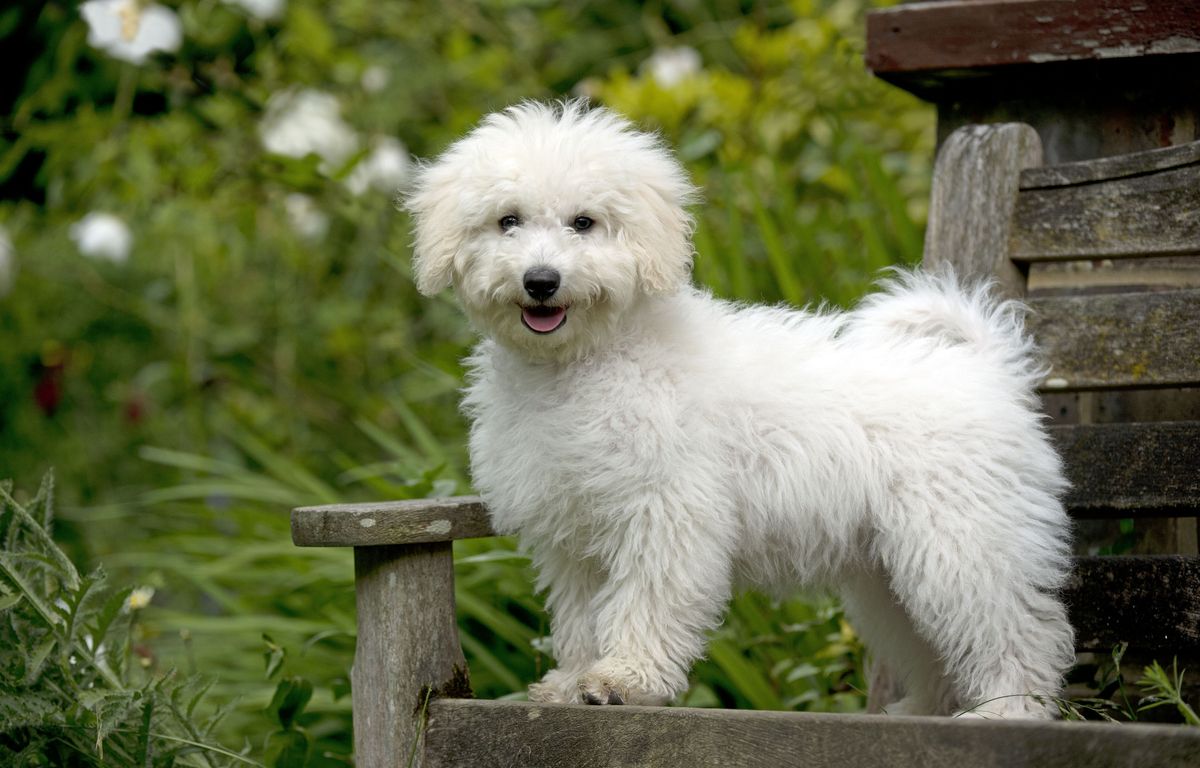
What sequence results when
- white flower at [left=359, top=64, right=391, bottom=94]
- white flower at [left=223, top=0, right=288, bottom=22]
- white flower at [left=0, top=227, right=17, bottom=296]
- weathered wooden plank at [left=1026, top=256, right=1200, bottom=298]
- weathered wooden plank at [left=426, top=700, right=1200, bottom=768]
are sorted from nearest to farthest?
weathered wooden plank at [left=426, top=700, right=1200, bottom=768] → weathered wooden plank at [left=1026, top=256, right=1200, bottom=298] → white flower at [left=223, top=0, right=288, bottom=22] → white flower at [left=0, top=227, right=17, bottom=296] → white flower at [left=359, top=64, right=391, bottom=94]

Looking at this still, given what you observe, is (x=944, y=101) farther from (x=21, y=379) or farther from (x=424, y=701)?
(x=21, y=379)

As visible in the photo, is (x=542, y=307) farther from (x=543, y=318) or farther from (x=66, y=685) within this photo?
(x=66, y=685)

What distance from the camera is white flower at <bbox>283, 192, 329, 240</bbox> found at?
554 centimetres

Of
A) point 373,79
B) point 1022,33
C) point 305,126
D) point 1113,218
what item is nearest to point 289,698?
point 1113,218

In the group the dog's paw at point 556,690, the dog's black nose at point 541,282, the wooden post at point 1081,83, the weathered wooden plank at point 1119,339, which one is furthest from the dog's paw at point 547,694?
the wooden post at point 1081,83

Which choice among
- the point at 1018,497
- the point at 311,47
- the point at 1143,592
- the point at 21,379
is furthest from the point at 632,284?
the point at 21,379

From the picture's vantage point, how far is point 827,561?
2.48 m

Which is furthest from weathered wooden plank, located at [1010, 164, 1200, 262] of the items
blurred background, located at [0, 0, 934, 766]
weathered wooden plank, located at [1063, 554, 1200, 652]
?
blurred background, located at [0, 0, 934, 766]

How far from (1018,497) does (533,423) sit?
885 mm

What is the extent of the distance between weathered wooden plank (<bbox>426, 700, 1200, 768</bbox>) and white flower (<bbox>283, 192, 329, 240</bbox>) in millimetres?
3578

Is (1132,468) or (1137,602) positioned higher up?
(1132,468)

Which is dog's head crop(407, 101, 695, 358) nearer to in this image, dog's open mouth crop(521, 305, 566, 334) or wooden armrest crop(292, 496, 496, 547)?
dog's open mouth crop(521, 305, 566, 334)

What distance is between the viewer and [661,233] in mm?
2467

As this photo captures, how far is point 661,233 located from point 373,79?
3869 millimetres
